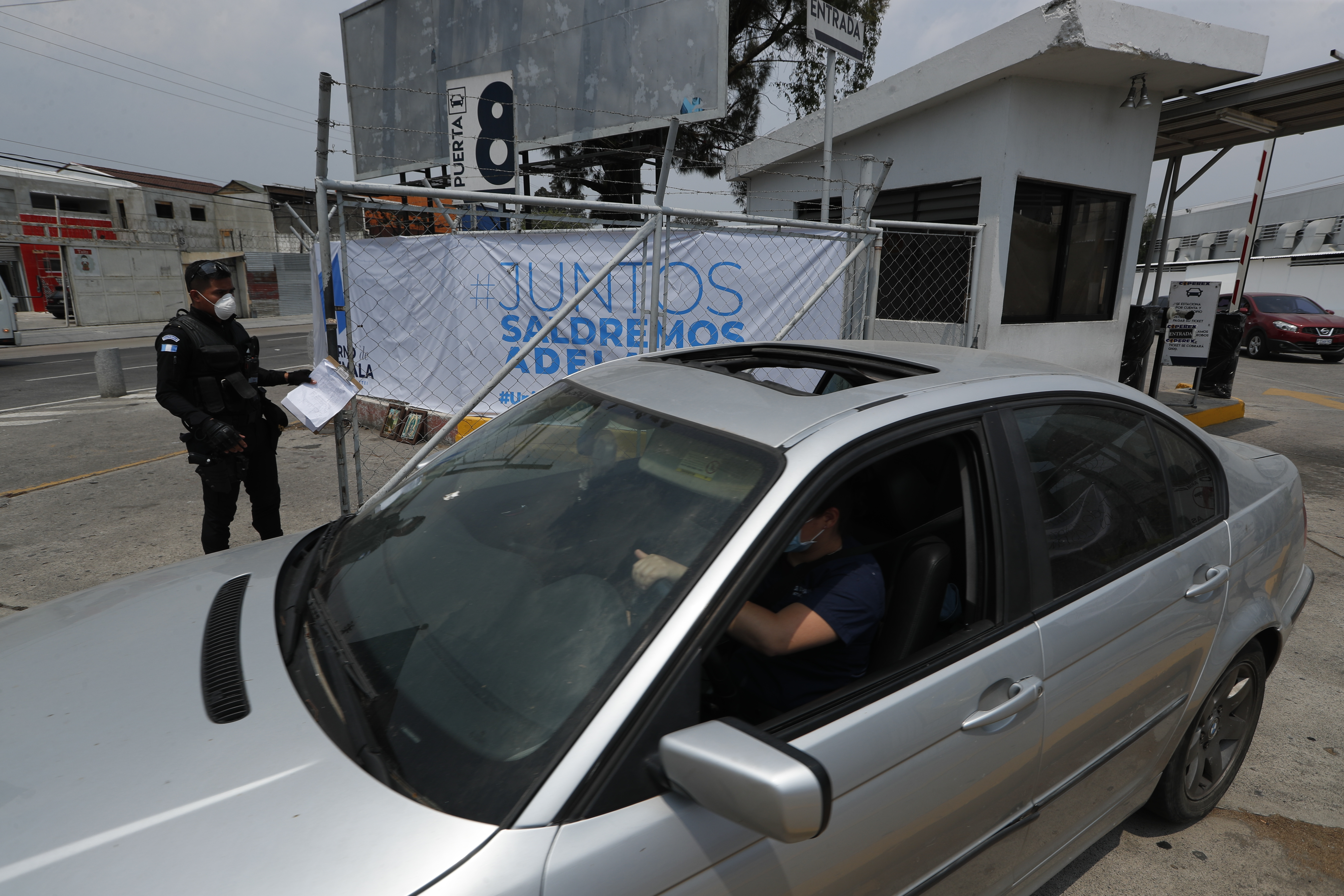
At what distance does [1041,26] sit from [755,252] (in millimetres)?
3617

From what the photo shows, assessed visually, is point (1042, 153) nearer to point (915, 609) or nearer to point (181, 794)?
point (915, 609)

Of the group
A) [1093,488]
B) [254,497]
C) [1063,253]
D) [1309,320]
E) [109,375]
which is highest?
[1063,253]

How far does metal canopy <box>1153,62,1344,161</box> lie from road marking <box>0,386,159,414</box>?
1346cm

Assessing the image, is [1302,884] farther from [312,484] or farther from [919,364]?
[312,484]

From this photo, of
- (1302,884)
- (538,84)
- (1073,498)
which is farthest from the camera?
(538,84)

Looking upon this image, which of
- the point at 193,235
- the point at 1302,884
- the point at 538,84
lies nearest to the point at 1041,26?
the point at 1302,884

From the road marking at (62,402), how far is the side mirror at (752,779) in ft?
38.8

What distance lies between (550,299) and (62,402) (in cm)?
982

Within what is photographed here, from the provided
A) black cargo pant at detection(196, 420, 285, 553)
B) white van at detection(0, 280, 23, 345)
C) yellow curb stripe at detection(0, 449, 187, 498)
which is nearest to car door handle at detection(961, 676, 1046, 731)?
black cargo pant at detection(196, 420, 285, 553)

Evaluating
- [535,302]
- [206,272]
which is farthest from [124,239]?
[206,272]

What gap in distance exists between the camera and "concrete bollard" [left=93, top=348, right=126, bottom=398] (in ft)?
38.6

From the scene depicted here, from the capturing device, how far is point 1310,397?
12.1 m

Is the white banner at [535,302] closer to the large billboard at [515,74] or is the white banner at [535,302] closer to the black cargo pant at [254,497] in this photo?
the black cargo pant at [254,497]

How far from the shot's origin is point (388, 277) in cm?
756
